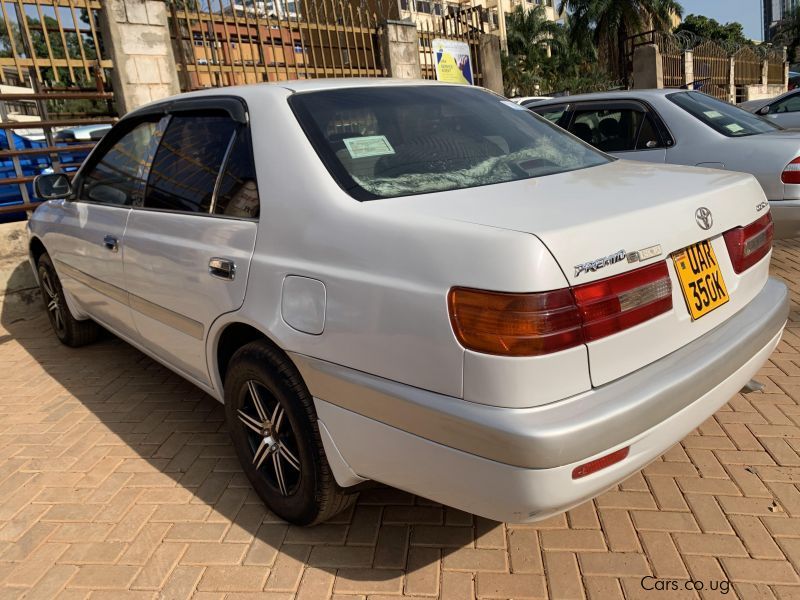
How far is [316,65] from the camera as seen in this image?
862 cm

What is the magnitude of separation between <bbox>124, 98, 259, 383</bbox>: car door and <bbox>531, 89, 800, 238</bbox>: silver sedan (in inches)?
161

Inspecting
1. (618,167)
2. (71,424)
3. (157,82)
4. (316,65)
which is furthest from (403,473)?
(316,65)

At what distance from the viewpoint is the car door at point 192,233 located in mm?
2385

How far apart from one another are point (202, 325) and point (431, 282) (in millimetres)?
1297

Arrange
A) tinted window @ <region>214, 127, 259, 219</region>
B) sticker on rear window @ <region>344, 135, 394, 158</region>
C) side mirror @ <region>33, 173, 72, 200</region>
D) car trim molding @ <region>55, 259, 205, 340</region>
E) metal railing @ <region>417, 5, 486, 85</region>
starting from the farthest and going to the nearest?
metal railing @ <region>417, 5, 486, 85</region>, side mirror @ <region>33, 173, 72, 200</region>, car trim molding @ <region>55, 259, 205, 340</region>, tinted window @ <region>214, 127, 259, 219</region>, sticker on rear window @ <region>344, 135, 394, 158</region>

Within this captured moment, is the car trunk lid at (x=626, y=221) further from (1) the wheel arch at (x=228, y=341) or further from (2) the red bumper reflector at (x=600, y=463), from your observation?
(1) the wheel arch at (x=228, y=341)

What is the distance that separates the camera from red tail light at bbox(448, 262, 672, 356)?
1594mm

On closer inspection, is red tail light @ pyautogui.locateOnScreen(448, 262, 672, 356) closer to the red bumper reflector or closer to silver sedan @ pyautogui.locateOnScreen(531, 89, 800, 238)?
the red bumper reflector

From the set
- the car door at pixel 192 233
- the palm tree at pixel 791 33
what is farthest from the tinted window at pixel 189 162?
the palm tree at pixel 791 33

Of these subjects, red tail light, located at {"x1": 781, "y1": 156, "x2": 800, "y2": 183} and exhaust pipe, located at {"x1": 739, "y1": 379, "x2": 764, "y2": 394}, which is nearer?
exhaust pipe, located at {"x1": 739, "y1": 379, "x2": 764, "y2": 394}

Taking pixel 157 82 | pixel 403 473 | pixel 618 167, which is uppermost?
Answer: pixel 157 82

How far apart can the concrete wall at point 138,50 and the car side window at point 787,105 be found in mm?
9100

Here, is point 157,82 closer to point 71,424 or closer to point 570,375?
point 71,424

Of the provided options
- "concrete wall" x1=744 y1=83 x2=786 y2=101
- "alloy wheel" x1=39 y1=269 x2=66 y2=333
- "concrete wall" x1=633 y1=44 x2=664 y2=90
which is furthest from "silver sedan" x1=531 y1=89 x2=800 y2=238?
"concrete wall" x1=744 y1=83 x2=786 y2=101
